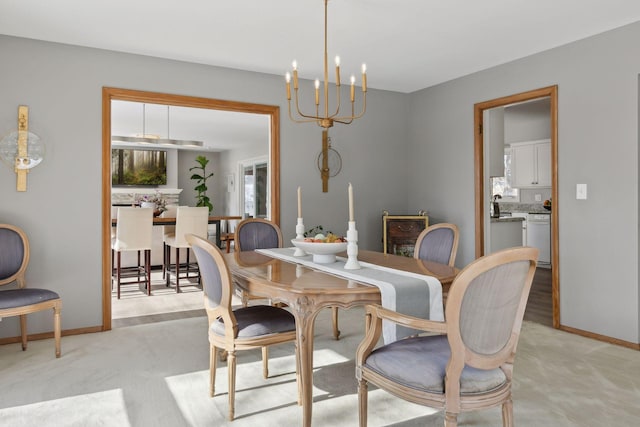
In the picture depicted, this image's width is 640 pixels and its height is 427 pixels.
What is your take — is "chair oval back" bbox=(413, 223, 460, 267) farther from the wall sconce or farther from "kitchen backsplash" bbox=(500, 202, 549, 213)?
"kitchen backsplash" bbox=(500, 202, 549, 213)

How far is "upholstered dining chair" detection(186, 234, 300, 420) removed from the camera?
88.9 inches

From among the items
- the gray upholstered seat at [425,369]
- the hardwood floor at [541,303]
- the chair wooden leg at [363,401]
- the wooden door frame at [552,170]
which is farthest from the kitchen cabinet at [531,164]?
the chair wooden leg at [363,401]

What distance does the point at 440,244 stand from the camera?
10.3 ft

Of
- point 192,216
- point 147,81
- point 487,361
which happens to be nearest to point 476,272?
point 487,361

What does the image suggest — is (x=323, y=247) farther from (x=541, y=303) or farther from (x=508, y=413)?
(x=541, y=303)

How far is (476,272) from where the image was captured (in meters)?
1.56

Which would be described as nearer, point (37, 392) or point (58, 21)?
point (37, 392)

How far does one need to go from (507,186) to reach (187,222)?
5701mm

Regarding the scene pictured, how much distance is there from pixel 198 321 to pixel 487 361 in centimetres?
305

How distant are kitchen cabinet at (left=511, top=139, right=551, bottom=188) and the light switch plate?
389cm

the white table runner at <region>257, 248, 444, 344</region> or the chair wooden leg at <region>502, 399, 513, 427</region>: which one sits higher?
the white table runner at <region>257, 248, 444, 344</region>

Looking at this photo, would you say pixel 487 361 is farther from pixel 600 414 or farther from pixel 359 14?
pixel 359 14

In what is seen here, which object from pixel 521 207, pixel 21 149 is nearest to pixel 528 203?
pixel 521 207

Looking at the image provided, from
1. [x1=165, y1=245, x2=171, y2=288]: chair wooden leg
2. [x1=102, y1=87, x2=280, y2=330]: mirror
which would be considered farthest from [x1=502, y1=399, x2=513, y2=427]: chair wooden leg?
[x1=165, y1=245, x2=171, y2=288]: chair wooden leg
